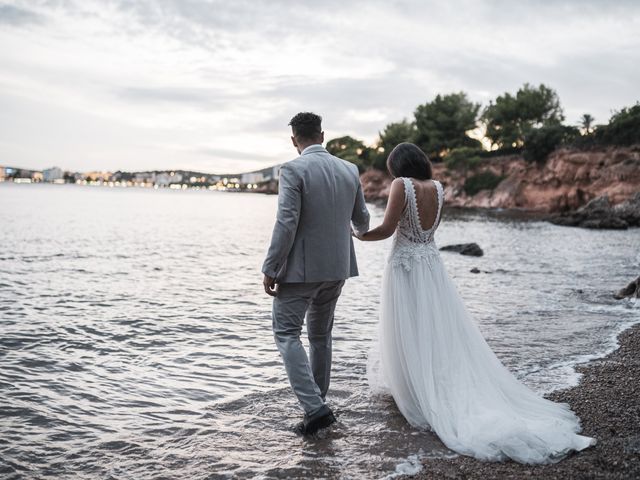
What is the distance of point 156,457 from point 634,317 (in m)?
8.90

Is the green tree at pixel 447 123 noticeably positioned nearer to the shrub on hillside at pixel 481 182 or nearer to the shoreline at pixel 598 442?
the shrub on hillside at pixel 481 182

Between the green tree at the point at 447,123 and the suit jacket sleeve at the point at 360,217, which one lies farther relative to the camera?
the green tree at the point at 447,123

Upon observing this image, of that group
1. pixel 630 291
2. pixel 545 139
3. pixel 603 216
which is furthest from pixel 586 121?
pixel 630 291

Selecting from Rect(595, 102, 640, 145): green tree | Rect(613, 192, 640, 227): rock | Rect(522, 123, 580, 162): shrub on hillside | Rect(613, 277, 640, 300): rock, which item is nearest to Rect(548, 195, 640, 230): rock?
Rect(613, 192, 640, 227): rock

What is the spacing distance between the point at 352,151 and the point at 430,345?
12702cm

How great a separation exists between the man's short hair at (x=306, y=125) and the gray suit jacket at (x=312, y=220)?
0.12 meters

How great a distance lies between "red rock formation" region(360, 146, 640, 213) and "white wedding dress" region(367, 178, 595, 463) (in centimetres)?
4791

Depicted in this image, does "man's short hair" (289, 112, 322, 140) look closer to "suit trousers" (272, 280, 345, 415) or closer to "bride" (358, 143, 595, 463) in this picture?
"bride" (358, 143, 595, 463)

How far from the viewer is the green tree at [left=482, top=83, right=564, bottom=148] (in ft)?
274

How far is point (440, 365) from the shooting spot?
16.1 ft

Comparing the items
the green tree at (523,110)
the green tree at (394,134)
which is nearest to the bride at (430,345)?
the green tree at (523,110)

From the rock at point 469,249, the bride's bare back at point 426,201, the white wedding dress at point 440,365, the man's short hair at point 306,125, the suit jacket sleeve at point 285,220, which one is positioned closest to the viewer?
the suit jacket sleeve at point 285,220

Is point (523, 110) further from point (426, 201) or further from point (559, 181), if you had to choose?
point (426, 201)

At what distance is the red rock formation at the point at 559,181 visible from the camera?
50.8 meters
